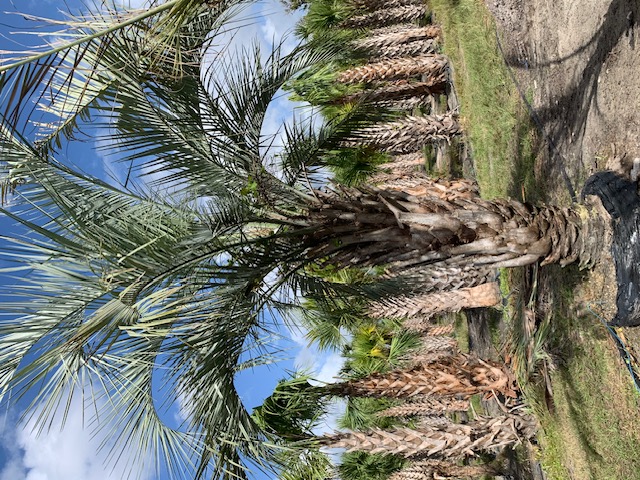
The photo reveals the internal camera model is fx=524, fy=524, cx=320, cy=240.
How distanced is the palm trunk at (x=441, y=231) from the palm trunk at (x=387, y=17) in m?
7.47

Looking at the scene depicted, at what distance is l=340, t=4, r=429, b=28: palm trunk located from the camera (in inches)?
406

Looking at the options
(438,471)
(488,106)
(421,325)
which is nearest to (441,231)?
(488,106)

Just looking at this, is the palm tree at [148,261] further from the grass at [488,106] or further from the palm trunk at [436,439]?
the grass at [488,106]

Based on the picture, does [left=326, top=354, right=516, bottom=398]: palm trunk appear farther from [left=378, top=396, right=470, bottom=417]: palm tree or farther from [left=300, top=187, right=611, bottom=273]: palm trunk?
[left=300, top=187, right=611, bottom=273]: palm trunk

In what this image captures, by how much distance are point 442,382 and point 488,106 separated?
12.1 ft

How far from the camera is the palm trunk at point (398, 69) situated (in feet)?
28.5

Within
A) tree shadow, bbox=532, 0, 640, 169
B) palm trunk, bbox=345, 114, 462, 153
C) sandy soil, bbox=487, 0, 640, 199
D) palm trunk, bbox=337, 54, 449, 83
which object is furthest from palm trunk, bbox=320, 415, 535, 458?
palm trunk, bbox=337, 54, 449, 83

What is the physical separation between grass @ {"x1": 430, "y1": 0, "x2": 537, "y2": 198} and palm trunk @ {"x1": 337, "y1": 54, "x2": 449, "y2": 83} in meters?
0.26

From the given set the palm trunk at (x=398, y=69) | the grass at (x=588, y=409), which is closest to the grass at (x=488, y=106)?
the palm trunk at (x=398, y=69)

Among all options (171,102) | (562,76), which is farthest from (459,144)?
(171,102)

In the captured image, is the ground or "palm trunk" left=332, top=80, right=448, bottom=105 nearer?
the ground

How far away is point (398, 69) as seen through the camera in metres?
8.67

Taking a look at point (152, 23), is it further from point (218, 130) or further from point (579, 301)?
point (579, 301)

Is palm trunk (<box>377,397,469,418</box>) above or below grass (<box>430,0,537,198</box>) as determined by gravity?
below
